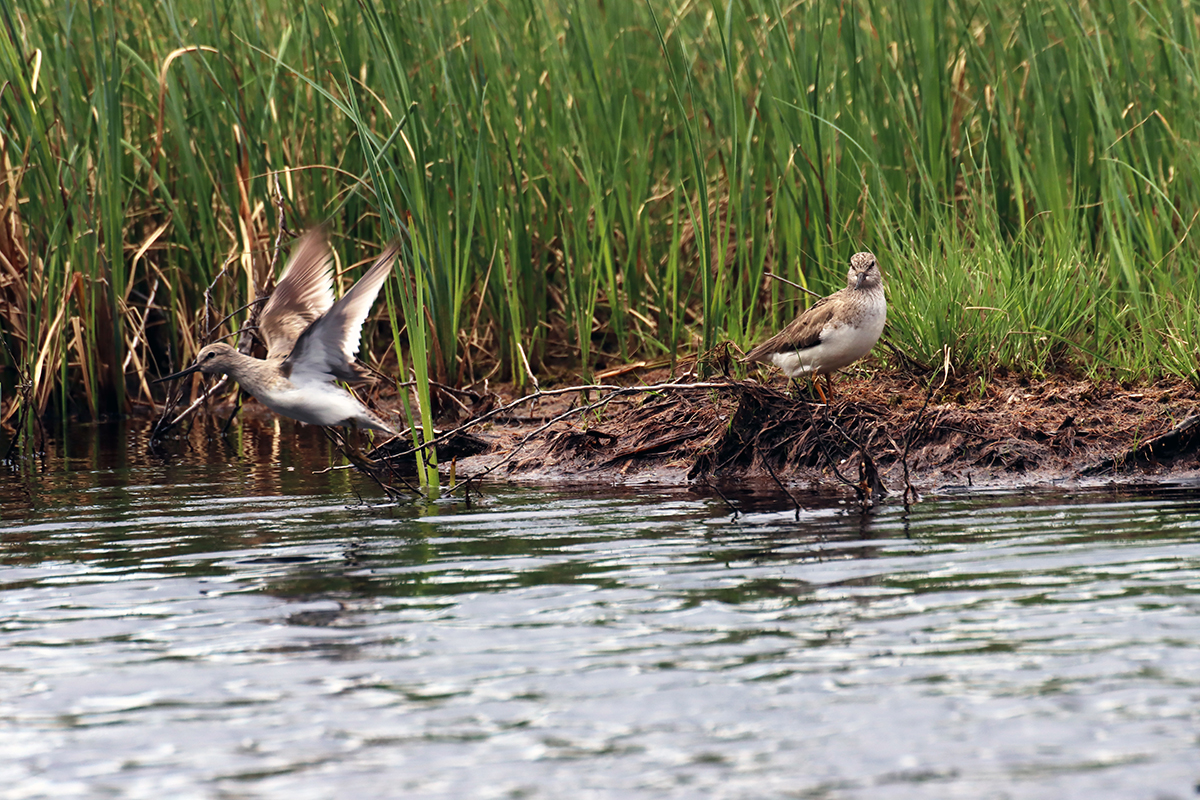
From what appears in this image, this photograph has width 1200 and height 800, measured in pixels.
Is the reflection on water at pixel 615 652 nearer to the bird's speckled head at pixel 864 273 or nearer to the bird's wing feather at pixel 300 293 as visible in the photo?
the bird's speckled head at pixel 864 273

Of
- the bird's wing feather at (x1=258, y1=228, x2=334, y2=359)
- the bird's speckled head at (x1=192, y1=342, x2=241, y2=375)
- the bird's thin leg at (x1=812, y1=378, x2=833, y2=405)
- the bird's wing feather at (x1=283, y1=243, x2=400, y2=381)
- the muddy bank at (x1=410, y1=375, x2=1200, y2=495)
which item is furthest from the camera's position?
the bird's wing feather at (x1=258, y1=228, x2=334, y2=359)

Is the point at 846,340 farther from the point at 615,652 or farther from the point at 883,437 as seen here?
the point at 615,652

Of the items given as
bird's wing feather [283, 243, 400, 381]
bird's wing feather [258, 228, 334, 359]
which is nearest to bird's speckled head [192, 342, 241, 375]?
bird's wing feather [258, 228, 334, 359]

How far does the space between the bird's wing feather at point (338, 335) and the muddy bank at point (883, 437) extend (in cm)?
98

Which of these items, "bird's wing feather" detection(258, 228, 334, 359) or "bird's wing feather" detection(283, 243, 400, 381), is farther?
"bird's wing feather" detection(258, 228, 334, 359)

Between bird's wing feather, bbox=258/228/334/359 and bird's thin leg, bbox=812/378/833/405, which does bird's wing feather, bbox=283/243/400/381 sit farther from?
bird's thin leg, bbox=812/378/833/405

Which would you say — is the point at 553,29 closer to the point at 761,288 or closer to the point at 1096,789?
the point at 761,288

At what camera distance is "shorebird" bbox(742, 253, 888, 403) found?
718cm

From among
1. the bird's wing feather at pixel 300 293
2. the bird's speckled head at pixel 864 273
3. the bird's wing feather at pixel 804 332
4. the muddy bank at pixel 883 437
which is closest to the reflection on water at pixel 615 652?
the muddy bank at pixel 883 437

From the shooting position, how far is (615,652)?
4023 mm

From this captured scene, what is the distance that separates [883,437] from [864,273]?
0.83 m

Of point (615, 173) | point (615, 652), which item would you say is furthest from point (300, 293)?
point (615, 652)

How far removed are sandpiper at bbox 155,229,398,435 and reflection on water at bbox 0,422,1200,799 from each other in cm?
106

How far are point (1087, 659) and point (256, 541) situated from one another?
3350mm
